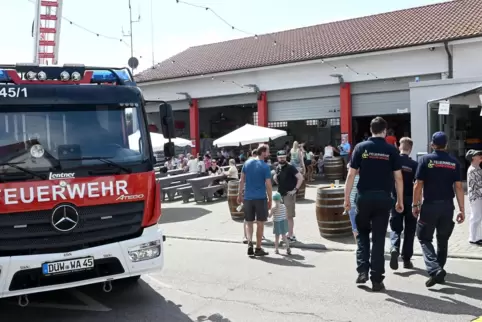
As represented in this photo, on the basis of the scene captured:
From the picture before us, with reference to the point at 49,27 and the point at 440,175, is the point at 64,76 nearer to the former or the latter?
the point at 440,175

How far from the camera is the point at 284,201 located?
863 centimetres

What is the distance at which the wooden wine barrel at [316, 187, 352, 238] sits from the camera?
9000 millimetres

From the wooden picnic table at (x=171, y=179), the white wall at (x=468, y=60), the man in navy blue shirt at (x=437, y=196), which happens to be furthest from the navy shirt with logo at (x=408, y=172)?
the white wall at (x=468, y=60)

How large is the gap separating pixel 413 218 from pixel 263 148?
255 centimetres

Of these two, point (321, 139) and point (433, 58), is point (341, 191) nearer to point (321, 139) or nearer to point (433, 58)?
point (433, 58)

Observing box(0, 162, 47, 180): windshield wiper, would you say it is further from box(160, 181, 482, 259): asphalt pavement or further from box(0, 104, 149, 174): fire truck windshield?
box(160, 181, 482, 259): asphalt pavement

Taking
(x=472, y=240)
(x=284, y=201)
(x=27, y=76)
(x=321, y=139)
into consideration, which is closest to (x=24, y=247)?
(x=27, y=76)

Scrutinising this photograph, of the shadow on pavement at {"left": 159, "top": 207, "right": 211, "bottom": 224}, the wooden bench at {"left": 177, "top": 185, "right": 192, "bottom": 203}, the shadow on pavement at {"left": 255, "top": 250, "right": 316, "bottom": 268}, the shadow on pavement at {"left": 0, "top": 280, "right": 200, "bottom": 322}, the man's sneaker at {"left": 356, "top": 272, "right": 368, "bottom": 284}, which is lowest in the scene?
the shadow on pavement at {"left": 159, "top": 207, "right": 211, "bottom": 224}

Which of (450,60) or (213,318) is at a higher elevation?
(450,60)

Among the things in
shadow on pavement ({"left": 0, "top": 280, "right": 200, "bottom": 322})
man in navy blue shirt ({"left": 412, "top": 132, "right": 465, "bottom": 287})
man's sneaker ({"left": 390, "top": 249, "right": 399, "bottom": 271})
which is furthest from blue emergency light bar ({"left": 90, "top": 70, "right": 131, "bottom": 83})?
man's sneaker ({"left": 390, "top": 249, "right": 399, "bottom": 271})

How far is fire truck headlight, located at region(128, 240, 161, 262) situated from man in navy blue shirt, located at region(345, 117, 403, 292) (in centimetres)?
229

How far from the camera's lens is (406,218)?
22.8ft

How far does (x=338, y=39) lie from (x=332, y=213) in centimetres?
1740

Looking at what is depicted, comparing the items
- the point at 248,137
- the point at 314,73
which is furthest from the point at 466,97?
the point at 314,73
